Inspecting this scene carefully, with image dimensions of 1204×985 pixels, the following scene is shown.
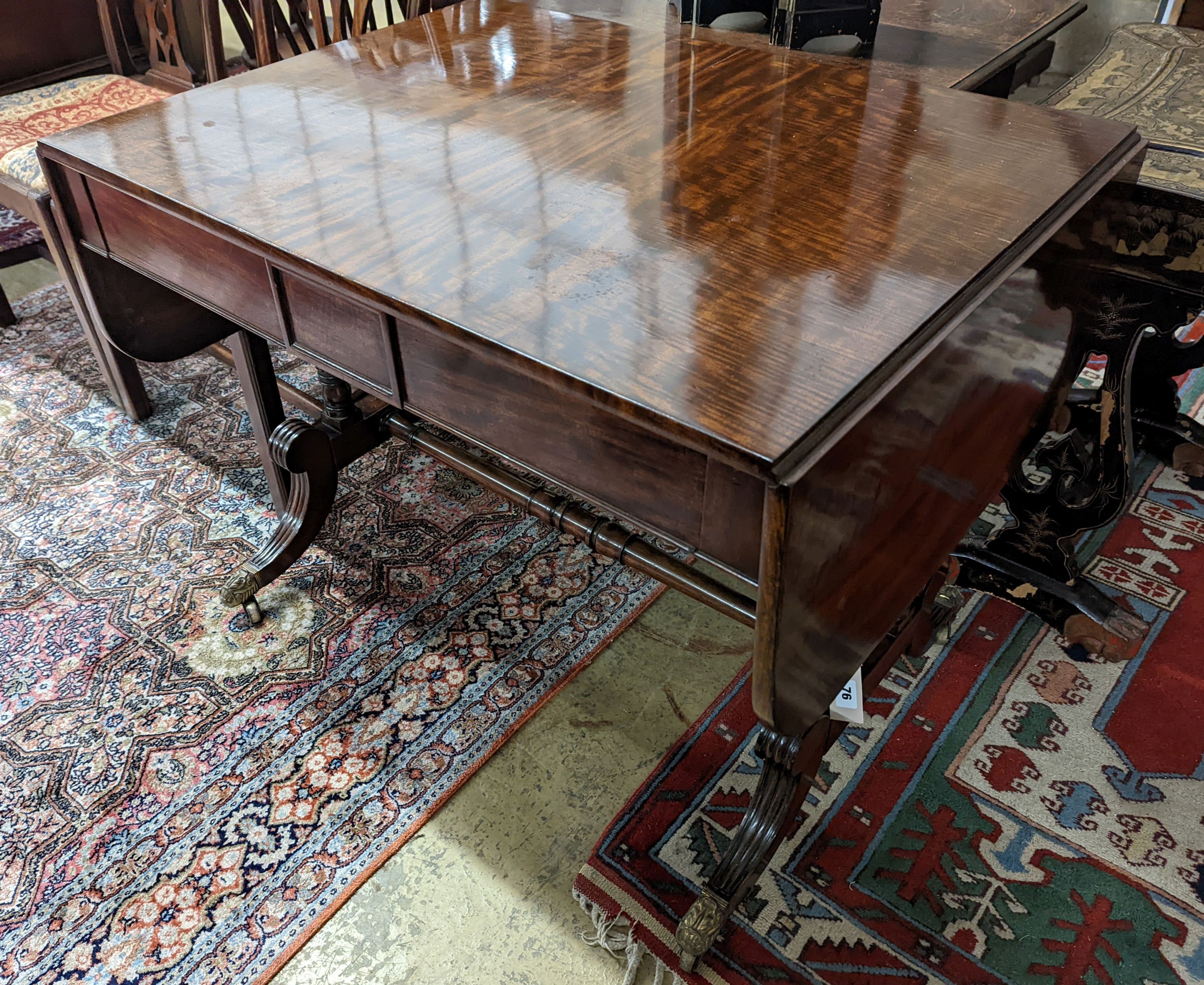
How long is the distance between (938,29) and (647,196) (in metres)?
0.88

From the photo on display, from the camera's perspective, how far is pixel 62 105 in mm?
2334

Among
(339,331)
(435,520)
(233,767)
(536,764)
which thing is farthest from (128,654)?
(339,331)

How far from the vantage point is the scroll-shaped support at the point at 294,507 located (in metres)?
1.58

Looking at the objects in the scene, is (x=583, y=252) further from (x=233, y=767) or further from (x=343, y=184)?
(x=233, y=767)

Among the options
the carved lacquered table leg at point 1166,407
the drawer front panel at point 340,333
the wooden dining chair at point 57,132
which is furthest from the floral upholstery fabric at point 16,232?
the carved lacquered table leg at point 1166,407

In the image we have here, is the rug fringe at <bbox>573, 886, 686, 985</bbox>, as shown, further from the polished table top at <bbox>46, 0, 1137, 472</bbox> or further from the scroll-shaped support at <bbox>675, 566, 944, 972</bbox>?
the polished table top at <bbox>46, 0, 1137, 472</bbox>

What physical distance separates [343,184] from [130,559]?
3.37 ft

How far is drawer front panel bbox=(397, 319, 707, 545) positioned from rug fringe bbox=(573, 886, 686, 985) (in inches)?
23.6

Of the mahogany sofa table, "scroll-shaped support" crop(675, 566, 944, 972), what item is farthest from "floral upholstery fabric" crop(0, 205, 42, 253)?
"scroll-shaped support" crop(675, 566, 944, 972)

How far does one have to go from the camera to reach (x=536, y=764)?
4.57 feet

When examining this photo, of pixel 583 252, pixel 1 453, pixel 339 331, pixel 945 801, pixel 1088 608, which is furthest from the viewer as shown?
pixel 1 453

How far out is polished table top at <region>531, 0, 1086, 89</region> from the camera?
4.64ft

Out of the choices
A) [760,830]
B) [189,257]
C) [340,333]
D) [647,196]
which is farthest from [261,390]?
[760,830]

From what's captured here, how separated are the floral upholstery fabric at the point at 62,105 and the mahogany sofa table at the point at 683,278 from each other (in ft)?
3.32
